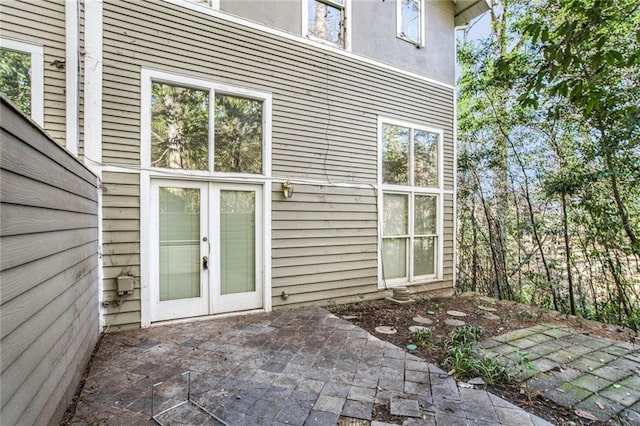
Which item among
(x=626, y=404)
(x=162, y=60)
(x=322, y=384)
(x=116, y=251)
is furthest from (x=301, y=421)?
(x=162, y=60)

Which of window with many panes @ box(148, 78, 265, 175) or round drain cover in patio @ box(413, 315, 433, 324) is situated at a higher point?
window with many panes @ box(148, 78, 265, 175)

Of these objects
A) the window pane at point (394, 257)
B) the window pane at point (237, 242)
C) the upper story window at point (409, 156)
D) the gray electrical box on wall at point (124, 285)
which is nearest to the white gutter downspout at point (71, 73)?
the gray electrical box on wall at point (124, 285)

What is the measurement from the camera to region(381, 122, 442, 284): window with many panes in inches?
216

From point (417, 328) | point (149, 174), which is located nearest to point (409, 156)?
point (417, 328)

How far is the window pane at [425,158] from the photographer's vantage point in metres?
5.84

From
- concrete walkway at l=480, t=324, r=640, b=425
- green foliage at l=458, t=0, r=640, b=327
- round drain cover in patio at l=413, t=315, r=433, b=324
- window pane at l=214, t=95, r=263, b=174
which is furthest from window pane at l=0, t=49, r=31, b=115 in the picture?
concrete walkway at l=480, t=324, r=640, b=425

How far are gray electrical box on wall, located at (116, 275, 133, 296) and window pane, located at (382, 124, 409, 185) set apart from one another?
13.3ft

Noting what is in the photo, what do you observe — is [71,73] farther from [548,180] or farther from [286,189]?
[548,180]

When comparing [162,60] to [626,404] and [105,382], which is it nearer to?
[105,382]

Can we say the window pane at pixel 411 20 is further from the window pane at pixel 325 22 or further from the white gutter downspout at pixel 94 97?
the white gutter downspout at pixel 94 97

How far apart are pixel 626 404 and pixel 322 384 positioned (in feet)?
7.62

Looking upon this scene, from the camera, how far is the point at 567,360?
305cm

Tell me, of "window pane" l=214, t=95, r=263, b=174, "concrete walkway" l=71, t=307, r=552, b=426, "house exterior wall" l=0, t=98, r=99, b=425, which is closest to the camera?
"house exterior wall" l=0, t=98, r=99, b=425

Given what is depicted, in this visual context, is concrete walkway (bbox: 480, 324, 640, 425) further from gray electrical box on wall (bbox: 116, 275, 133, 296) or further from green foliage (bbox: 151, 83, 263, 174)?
gray electrical box on wall (bbox: 116, 275, 133, 296)
